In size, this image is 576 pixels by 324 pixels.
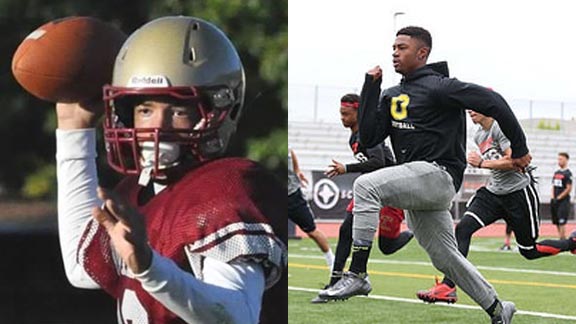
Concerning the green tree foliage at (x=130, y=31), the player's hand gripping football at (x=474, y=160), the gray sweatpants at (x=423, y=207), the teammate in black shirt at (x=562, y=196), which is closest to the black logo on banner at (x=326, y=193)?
the teammate in black shirt at (x=562, y=196)

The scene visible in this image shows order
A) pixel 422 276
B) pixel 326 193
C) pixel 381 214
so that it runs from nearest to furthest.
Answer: pixel 381 214
pixel 422 276
pixel 326 193

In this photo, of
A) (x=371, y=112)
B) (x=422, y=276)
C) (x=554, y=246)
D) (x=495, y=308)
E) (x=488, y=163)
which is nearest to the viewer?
(x=371, y=112)

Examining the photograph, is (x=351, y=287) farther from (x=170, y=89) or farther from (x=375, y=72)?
(x=170, y=89)

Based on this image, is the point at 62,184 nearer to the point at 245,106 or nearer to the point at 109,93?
the point at 109,93

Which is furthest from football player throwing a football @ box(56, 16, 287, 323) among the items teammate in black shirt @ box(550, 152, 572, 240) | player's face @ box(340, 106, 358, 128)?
teammate in black shirt @ box(550, 152, 572, 240)

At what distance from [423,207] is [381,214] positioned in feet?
3.79

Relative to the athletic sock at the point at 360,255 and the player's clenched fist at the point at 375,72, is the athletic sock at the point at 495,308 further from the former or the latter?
the player's clenched fist at the point at 375,72

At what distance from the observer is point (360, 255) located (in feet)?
13.3

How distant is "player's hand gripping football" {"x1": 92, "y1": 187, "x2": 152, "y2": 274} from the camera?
2.09m

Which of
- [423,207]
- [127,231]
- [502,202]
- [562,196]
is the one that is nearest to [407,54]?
[423,207]

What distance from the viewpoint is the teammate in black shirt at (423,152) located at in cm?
389

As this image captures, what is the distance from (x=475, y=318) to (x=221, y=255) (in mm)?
2677

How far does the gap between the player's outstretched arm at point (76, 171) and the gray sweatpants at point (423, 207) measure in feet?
4.73

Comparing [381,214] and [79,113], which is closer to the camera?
[79,113]
